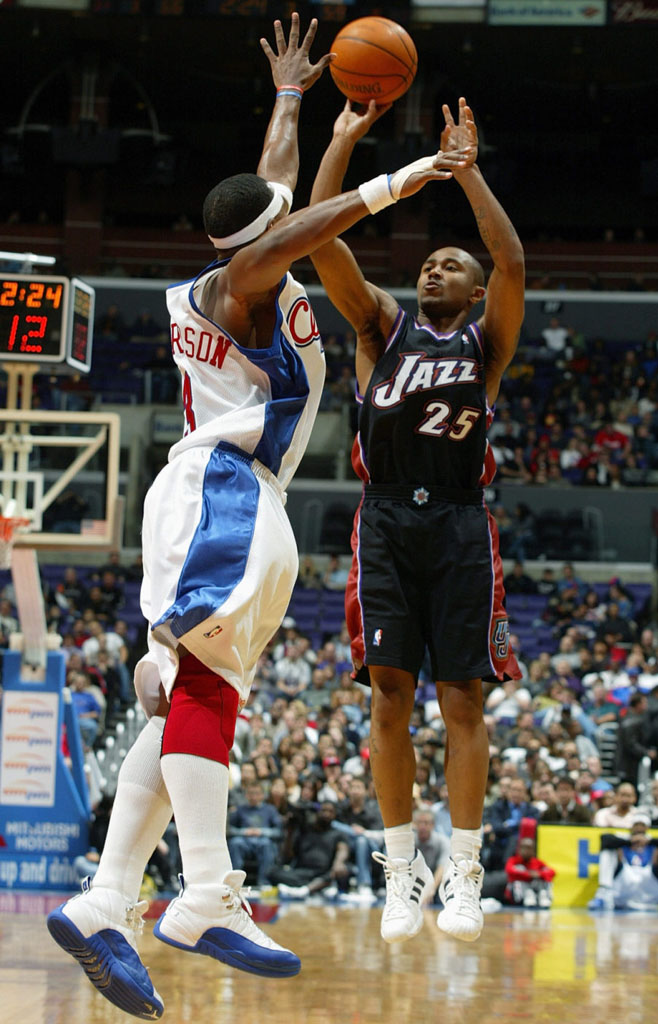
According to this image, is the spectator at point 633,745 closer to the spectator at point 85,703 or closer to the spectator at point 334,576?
the spectator at point 85,703

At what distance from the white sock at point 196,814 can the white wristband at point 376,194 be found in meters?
1.75

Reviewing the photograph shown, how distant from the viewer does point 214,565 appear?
3.58m

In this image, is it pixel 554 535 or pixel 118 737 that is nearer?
pixel 118 737

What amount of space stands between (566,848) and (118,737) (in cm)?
526

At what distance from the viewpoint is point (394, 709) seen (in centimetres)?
478

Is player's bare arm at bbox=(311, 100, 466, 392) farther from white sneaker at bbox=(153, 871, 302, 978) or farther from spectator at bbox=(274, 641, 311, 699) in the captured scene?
spectator at bbox=(274, 641, 311, 699)

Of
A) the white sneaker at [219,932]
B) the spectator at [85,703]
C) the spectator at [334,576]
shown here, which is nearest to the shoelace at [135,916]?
the white sneaker at [219,932]

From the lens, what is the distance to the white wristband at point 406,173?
3961 millimetres

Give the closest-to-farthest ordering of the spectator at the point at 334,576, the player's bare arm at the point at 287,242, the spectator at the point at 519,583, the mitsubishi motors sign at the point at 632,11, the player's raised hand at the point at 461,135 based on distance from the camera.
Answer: the player's bare arm at the point at 287,242 < the player's raised hand at the point at 461,135 < the spectator at the point at 334,576 < the spectator at the point at 519,583 < the mitsubishi motors sign at the point at 632,11

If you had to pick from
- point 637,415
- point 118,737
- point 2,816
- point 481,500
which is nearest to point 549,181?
point 637,415

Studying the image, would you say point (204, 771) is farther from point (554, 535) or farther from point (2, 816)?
point (554, 535)

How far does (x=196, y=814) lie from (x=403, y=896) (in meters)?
1.52

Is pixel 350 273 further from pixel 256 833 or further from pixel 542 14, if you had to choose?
pixel 542 14

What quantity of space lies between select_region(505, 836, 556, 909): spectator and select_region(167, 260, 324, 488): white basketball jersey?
796 centimetres
